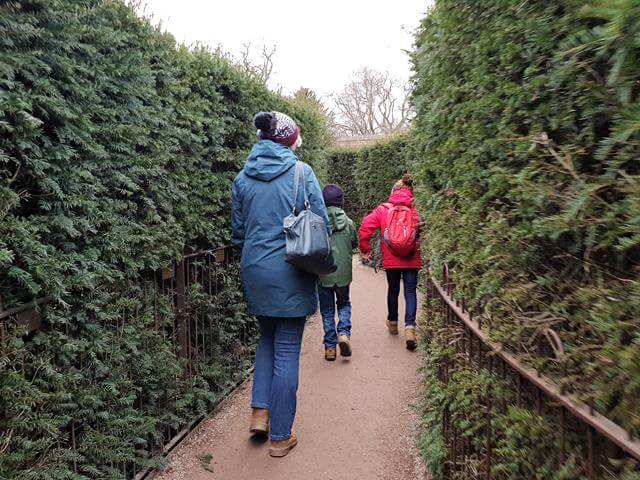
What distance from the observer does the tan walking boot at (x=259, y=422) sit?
3.59 m

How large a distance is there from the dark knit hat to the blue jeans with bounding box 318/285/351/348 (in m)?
2.18

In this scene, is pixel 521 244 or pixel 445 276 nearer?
pixel 521 244

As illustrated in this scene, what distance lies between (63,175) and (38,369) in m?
0.86

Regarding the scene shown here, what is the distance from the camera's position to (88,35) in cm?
245

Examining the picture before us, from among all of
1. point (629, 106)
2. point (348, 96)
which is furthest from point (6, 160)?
point (348, 96)

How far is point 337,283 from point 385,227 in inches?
35.9

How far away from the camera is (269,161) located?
3537 mm

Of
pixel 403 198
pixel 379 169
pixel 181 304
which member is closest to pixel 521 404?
pixel 181 304

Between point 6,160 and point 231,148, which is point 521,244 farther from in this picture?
point 231,148

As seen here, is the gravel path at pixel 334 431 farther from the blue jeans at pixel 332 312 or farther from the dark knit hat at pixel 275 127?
the dark knit hat at pixel 275 127

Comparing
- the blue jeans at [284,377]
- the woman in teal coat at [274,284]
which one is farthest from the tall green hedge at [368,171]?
the blue jeans at [284,377]

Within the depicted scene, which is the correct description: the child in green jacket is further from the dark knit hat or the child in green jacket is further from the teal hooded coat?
the teal hooded coat

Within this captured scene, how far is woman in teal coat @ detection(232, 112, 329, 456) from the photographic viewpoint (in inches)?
133

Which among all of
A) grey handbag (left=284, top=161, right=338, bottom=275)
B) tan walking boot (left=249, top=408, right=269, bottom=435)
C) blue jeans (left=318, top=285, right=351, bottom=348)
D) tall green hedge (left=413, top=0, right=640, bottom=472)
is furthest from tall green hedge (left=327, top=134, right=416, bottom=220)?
tall green hedge (left=413, top=0, right=640, bottom=472)
